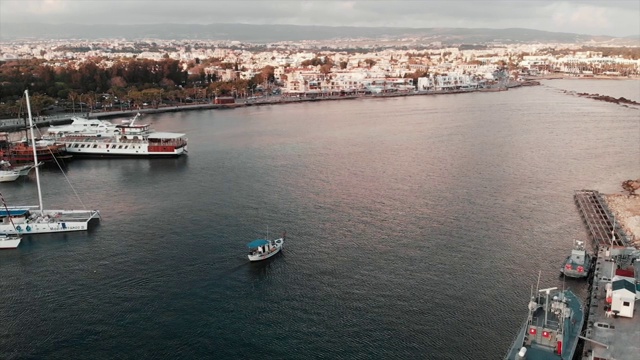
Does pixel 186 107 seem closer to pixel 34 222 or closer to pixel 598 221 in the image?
pixel 34 222

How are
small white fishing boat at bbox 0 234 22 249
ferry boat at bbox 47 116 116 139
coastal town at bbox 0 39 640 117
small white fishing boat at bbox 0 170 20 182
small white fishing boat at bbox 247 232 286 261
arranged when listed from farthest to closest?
coastal town at bbox 0 39 640 117 → ferry boat at bbox 47 116 116 139 → small white fishing boat at bbox 0 170 20 182 → small white fishing boat at bbox 0 234 22 249 → small white fishing boat at bbox 247 232 286 261

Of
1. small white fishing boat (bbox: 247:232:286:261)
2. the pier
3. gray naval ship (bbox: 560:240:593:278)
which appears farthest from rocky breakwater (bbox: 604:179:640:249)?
small white fishing boat (bbox: 247:232:286:261)

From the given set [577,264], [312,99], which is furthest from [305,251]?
[312,99]

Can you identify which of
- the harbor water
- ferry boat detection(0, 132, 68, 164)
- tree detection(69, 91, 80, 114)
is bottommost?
the harbor water

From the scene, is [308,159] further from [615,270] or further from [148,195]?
[615,270]

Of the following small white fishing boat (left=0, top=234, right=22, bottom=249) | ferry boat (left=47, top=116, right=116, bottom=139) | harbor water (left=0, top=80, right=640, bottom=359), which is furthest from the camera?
ferry boat (left=47, top=116, right=116, bottom=139)

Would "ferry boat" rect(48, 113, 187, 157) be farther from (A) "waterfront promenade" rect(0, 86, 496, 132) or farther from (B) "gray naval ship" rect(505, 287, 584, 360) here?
(B) "gray naval ship" rect(505, 287, 584, 360)

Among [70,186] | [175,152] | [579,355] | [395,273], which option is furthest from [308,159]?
[579,355]
